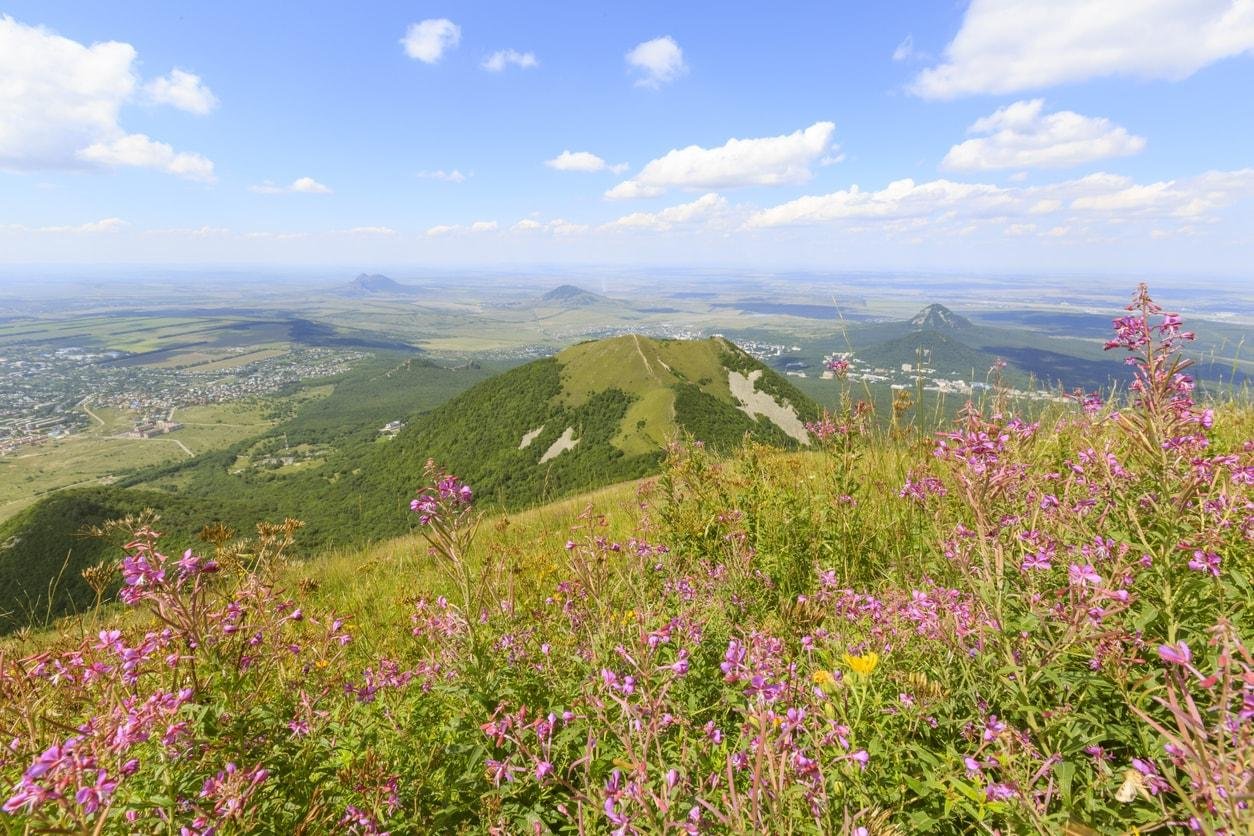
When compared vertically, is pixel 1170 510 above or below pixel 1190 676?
above

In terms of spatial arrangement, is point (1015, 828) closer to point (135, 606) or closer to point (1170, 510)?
point (1170, 510)

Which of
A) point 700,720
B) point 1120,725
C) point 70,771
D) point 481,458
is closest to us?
point 70,771

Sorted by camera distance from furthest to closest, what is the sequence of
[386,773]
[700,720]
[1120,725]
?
[700,720] → [386,773] → [1120,725]

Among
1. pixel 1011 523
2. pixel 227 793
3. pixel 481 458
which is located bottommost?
pixel 481 458

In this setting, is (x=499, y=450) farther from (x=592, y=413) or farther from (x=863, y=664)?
(x=863, y=664)

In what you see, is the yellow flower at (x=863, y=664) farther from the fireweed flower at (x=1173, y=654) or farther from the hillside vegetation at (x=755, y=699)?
the fireweed flower at (x=1173, y=654)

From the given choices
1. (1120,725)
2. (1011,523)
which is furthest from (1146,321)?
(1120,725)

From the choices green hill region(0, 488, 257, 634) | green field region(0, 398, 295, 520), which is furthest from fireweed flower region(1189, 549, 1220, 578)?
green field region(0, 398, 295, 520)

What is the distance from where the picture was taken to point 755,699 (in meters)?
2.37

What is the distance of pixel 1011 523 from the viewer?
10.1 ft

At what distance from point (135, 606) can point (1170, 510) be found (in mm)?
5096

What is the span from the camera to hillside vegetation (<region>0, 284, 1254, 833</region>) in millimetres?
2010

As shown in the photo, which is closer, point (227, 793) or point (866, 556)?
point (227, 793)

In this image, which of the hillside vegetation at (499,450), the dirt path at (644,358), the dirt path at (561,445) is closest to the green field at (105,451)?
the hillside vegetation at (499,450)
